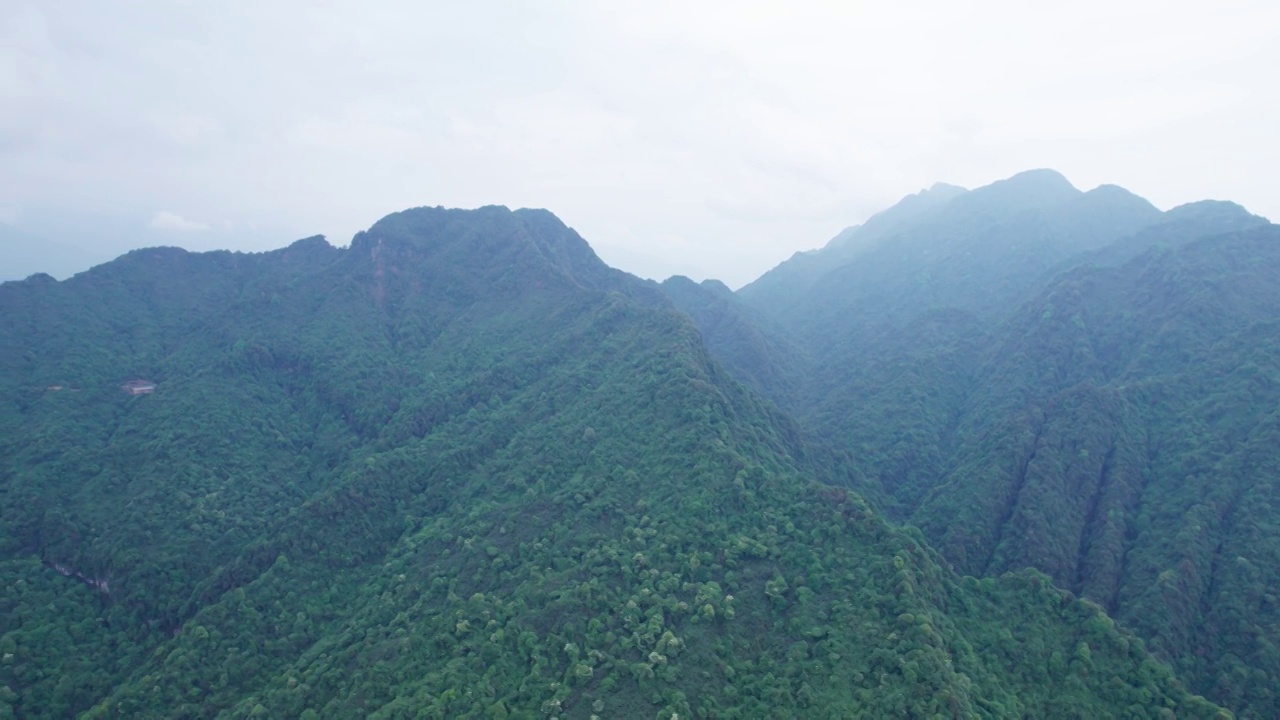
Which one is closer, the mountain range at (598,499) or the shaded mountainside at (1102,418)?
the mountain range at (598,499)

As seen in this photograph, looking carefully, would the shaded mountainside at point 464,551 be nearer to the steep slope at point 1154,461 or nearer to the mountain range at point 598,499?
the mountain range at point 598,499

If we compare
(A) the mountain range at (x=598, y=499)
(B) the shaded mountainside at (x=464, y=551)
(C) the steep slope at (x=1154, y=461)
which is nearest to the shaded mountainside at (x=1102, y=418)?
(C) the steep slope at (x=1154, y=461)

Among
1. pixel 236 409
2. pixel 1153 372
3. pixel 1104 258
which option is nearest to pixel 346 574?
pixel 236 409

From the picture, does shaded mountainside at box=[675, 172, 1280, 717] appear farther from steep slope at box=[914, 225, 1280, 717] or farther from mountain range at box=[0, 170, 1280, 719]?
mountain range at box=[0, 170, 1280, 719]

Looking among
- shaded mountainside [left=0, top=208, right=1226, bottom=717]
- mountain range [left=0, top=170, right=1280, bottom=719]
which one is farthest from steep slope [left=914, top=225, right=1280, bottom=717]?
shaded mountainside [left=0, top=208, right=1226, bottom=717]

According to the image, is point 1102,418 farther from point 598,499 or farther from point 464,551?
point 464,551

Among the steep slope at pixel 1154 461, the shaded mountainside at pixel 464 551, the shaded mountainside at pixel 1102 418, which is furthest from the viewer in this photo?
the shaded mountainside at pixel 1102 418
